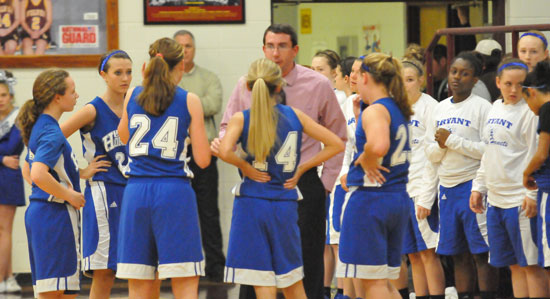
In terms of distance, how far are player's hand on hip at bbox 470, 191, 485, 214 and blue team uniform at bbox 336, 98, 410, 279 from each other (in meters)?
1.26

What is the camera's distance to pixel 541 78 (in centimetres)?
556

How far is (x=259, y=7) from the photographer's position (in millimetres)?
8258

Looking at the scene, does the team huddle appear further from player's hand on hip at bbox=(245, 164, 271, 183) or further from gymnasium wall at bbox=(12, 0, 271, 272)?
gymnasium wall at bbox=(12, 0, 271, 272)

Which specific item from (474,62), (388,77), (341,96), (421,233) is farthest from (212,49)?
(388,77)

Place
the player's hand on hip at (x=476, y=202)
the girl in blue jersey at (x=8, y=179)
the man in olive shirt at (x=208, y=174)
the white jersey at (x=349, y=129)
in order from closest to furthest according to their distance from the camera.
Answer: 1. the player's hand on hip at (x=476, y=202)
2. the white jersey at (x=349, y=129)
3. the girl in blue jersey at (x=8, y=179)
4. the man in olive shirt at (x=208, y=174)

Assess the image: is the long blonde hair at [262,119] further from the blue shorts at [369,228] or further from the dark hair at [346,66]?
the dark hair at [346,66]

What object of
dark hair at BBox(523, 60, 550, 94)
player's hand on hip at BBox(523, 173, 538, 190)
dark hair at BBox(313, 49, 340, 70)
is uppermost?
dark hair at BBox(313, 49, 340, 70)

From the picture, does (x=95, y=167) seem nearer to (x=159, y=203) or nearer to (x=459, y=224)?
(x=159, y=203)

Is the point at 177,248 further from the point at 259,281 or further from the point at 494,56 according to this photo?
the point at 494,56

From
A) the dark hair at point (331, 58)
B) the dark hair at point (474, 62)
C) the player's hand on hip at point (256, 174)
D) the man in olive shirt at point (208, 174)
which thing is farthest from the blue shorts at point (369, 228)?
the man in olive shirt at point (208, 174)

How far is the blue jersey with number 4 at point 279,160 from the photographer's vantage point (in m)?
4.81

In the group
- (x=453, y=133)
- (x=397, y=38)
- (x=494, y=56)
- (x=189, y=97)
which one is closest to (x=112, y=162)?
(x=189, y=97)

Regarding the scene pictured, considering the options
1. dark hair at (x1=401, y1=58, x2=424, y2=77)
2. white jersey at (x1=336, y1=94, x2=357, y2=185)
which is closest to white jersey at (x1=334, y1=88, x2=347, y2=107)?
white jersey at (x1=336, y1=94, x2=357, y2=185)

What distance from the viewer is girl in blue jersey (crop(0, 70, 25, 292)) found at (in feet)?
24.8
